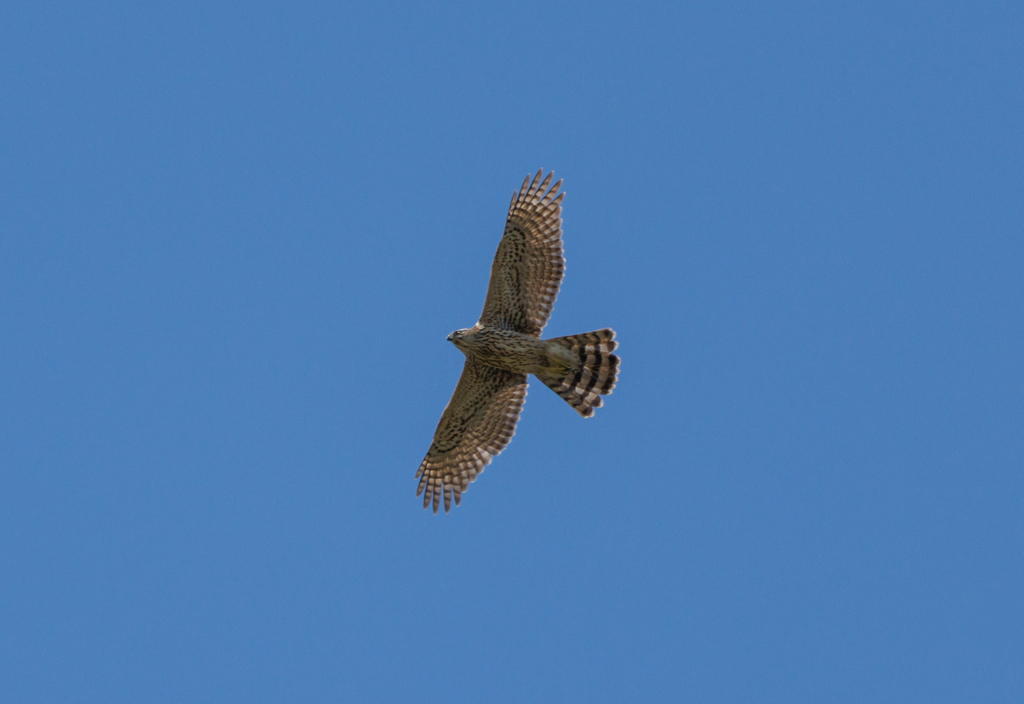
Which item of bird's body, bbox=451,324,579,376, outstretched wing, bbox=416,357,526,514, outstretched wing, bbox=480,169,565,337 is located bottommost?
outstretched wing, bbox=416,357,526,514

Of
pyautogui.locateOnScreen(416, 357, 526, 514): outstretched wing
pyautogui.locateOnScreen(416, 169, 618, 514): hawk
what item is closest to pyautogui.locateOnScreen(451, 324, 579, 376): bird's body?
pyautogui.locateOnScreen(416, 169, 618, 514): hawk

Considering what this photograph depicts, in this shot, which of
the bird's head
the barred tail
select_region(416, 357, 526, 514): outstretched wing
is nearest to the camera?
the barred tail

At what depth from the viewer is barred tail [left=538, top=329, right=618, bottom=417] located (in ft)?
56.2

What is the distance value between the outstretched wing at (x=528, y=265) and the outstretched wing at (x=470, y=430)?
0.91 meters

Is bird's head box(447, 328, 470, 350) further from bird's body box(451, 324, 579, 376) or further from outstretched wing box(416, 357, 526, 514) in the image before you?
outstretched wing box(416, 357, 526, 514)

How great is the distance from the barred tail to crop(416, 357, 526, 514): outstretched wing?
1019 mm

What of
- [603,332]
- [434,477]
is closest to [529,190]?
[603,332]

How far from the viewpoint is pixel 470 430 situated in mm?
18531

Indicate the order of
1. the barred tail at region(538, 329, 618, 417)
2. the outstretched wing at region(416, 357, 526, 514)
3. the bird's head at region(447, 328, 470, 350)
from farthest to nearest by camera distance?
the outstretched wing at region(416, 357, 526, 514), the bird's head at region(447, 328, 470, 350), the barred tail at region(538, 329, 618, 417)

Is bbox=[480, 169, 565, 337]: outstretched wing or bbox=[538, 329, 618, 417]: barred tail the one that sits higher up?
bbox=[480, 169, 565, 337]: outstretched wing

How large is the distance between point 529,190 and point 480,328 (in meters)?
1.86

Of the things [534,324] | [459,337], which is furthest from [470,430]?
[534,324]

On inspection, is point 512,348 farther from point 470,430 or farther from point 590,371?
point 470,430

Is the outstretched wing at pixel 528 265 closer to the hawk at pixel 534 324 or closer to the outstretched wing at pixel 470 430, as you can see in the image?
the hawk at pixel 534 324
